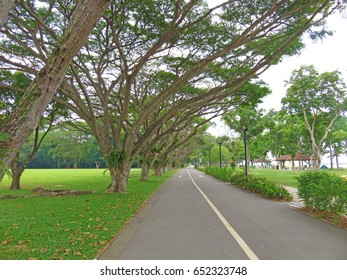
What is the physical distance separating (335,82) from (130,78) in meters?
22.7

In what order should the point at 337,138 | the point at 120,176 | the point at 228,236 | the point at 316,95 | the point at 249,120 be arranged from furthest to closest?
the point at 337,138
the point at 249,120
the point at 316,95
the point at 120,176
the point at 228,236

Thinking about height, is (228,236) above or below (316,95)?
below

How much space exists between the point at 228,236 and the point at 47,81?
190 inches

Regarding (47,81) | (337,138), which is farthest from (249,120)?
(47,81)

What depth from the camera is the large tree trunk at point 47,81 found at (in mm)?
3840

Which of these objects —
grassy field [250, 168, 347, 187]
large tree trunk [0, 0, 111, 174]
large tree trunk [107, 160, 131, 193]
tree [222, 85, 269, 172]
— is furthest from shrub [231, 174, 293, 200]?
tree [222, 85, 269, 172]

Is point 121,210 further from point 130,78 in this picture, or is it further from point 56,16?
point 56,16

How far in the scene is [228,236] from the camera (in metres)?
6.15

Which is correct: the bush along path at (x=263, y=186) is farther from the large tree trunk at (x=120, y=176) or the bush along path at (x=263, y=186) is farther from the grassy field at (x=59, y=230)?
the large tree trunk at (x=120, y=176)

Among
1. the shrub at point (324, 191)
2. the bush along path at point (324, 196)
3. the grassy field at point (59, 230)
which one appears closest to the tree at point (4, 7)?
the grassy field at point (59, 230)

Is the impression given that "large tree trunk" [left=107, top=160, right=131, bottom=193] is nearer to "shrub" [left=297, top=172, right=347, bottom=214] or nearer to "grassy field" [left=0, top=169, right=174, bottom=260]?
"grassy field" [left=0, top=169, right=174, bottom=260]

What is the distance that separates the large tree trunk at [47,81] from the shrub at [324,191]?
7.72m

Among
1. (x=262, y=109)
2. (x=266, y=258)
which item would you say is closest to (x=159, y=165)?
(x=262, y=109)

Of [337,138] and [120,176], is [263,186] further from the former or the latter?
[337,138]
